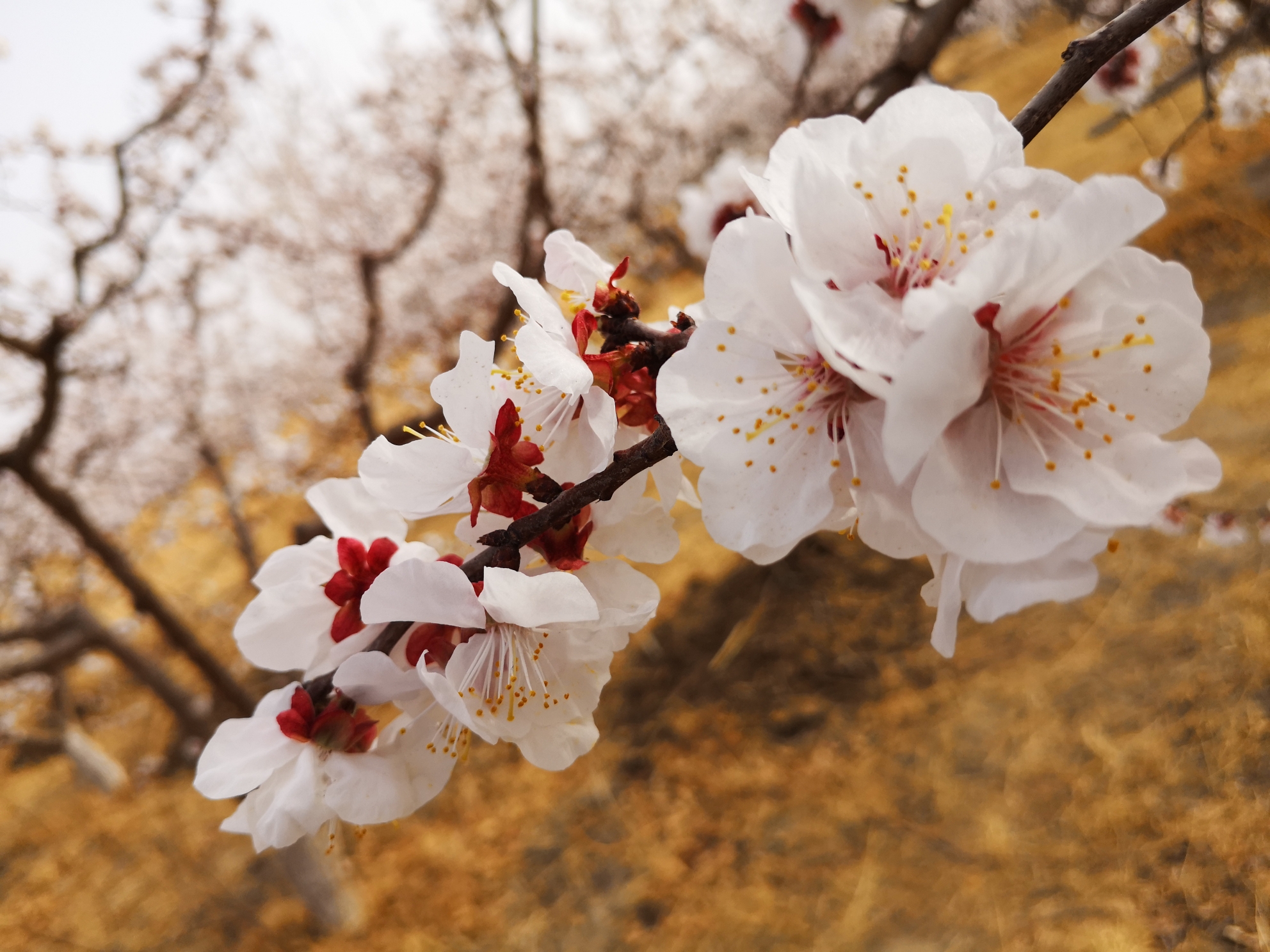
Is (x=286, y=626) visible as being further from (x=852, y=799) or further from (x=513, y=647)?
(x=852, y=799)

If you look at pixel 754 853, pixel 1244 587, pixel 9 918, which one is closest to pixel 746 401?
pixel 754 853

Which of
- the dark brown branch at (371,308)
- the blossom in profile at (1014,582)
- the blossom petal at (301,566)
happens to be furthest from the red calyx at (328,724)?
the dark brown branch at (371,308)

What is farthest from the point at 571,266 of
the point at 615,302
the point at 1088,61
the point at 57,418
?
the point at 57,418

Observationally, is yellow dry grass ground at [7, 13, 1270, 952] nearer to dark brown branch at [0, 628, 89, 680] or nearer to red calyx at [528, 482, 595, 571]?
dark brown branch at [0, 628, 89, 680]

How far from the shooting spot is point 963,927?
1743mm

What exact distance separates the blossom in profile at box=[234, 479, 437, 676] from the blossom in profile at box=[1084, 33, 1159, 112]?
2.40 metres

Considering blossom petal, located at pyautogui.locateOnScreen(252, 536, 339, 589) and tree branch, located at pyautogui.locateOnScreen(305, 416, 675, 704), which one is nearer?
tree branch, located at pyautogui.locateOnScreen(305, 416, 675, 704)

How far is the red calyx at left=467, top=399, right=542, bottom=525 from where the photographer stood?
53 cm

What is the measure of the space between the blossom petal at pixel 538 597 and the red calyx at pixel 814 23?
5.38 feet

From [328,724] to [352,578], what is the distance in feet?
0.40

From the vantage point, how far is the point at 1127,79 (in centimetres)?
201

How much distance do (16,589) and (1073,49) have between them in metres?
5.81

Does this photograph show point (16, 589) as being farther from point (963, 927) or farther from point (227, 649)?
point (963, 927)

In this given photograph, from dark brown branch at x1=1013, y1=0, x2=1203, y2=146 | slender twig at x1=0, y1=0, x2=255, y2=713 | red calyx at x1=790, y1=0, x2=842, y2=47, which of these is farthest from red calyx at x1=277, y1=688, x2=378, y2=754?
slender twig at x1=0, y1=0, x2=255, y2=713
